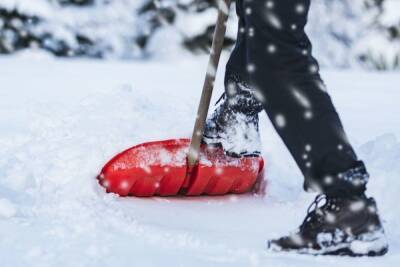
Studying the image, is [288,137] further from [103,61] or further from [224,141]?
[103,61]

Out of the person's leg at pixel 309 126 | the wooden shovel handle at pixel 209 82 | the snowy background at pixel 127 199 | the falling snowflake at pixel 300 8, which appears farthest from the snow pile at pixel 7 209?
the falling snowflake at pixel 300 8

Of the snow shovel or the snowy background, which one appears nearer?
the snowy background

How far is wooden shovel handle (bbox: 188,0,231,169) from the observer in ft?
6.89

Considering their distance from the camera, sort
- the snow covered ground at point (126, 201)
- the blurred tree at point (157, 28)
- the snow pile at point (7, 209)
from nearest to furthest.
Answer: the snow covered ground at point (126, 201)
the snow pile at point (7, 209)
the blurred tree at point (157, 28)

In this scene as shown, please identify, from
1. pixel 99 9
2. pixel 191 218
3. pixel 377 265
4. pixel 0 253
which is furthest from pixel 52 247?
pixel 99 9

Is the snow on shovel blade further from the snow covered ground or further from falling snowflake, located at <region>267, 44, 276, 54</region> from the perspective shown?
falling snowflake, located at <region>267, 44, 276, 54</region>

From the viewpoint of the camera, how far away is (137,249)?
171 cm

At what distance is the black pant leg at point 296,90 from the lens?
5.59ft

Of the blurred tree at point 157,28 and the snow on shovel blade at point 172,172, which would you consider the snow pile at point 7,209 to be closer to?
the snow on shovel blade at point 172,172

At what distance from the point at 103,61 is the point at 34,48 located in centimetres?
56

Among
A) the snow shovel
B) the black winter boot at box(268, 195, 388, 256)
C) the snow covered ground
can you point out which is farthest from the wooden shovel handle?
the black winter boot at box(268, 195, 388, 256)

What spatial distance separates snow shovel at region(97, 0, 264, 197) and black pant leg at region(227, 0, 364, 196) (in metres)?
0.41

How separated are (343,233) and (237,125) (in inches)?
25.1

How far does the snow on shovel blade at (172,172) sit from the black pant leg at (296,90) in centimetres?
60
